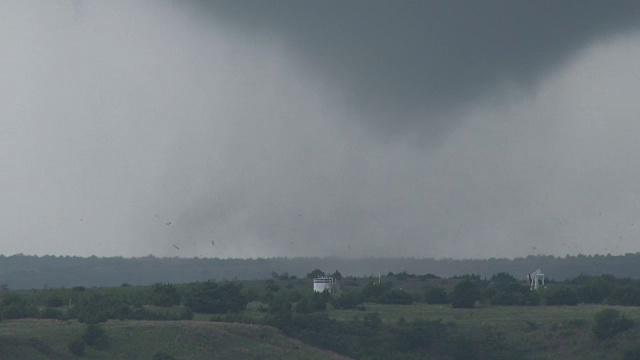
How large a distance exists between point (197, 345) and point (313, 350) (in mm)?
12231

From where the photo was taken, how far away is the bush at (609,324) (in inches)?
4318

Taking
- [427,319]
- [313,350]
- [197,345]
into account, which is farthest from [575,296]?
[197,345]

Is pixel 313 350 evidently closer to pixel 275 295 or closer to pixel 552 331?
pixel 552 331

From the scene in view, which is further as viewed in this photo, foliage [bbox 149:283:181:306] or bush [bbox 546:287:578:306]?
bush [bbox 546:287:578:306]

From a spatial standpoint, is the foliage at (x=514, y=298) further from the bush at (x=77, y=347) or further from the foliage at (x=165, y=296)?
the bush at (x=77, y=347)

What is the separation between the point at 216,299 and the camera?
4993 inches

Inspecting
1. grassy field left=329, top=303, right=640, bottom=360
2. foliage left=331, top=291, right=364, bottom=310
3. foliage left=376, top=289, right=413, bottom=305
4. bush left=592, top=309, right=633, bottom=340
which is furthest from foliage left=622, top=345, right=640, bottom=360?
foliage left=376, top=289, right=413, bottom=305

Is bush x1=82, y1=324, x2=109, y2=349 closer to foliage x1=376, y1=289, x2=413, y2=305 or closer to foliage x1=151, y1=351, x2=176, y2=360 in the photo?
foliage x1=151, y1=351, x2=176, y2=360

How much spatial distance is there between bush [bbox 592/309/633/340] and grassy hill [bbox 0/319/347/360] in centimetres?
2635

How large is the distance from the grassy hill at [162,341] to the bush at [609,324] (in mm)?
26351

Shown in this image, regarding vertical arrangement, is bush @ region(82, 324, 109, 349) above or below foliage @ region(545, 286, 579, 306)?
below

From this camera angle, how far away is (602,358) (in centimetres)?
10606

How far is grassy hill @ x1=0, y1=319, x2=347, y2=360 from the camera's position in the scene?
93500mm

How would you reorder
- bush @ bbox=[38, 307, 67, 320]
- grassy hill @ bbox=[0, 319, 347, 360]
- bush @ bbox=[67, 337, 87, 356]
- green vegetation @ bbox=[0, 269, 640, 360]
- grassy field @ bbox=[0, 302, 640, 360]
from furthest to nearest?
bush @ bbox=[38, 307, 67, 320], green vegetation @ bbox=[0, 269, 640, 360], grassy field @ bbox=[0, 302, 640, 360], bush @ bbox=[67, 337, 87, 356], grassy hill @ bbox=[0, 319, 347, 360]
